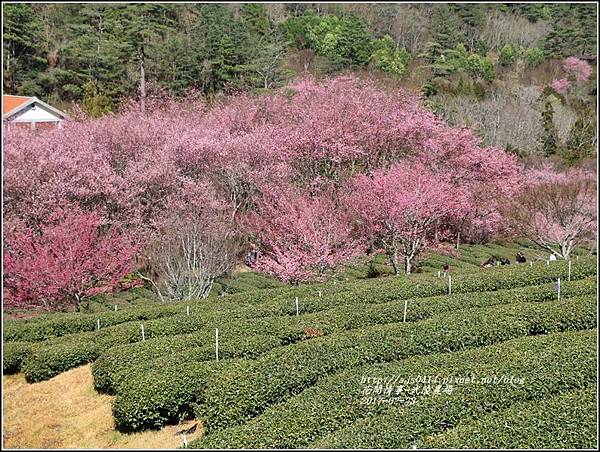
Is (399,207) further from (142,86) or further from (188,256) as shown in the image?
(142,86)

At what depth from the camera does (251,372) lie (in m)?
12.3

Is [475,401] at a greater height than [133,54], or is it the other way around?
[133,54]

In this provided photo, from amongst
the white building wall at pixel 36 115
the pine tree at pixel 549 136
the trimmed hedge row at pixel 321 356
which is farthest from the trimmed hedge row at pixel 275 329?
the pine tree at pixel 549 136

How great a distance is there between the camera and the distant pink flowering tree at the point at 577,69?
71.4 metres

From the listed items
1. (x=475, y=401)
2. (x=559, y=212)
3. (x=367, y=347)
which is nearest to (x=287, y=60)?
(x=559, y=212)

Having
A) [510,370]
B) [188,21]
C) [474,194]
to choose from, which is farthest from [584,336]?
[188,21]

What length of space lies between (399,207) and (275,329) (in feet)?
44.5

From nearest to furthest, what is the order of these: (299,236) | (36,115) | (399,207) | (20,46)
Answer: (299,236), (399,207), (36,115), (20,46)

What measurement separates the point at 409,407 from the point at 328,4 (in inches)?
3417

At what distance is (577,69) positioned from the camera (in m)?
72.4

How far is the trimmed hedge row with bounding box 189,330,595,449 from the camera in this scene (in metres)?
10.3

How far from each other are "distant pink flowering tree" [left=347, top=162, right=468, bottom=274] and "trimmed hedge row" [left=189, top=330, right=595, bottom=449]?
13.5m

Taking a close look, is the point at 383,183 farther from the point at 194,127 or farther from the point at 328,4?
the point at 328,4

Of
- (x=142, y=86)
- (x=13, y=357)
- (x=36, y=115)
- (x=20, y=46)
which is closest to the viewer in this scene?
(x=13, y=357)
